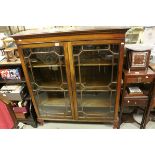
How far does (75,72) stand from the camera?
5.74 feet

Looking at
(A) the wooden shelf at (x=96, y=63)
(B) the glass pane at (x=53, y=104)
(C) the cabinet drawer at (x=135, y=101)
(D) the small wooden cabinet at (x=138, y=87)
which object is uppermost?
(A) the wooden shelf at (x=96, y=63)

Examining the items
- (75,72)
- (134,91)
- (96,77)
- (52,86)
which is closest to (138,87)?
(134,91)

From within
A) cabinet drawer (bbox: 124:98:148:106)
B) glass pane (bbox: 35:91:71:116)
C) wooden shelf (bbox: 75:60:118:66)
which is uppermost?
wooden shelf (bbox: 75:60:118:66)

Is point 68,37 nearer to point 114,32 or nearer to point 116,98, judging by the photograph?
point 114,32

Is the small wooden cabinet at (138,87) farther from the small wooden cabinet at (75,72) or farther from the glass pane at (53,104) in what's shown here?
the glass pane at (53,104)

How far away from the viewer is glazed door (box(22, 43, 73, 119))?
5.49 feet

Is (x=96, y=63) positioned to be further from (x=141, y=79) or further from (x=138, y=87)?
(x=138, y=87)

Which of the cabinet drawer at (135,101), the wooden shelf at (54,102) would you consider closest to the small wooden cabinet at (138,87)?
the cabinet drawer at (135,101)

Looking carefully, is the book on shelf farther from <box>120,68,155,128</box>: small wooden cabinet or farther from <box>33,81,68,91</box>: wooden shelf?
<box>33,81,68,91</box>: wooden shelf

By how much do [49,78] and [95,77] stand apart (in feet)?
1.92

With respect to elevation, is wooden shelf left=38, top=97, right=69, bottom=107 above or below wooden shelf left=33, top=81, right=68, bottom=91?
below

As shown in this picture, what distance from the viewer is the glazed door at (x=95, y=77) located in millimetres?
1594

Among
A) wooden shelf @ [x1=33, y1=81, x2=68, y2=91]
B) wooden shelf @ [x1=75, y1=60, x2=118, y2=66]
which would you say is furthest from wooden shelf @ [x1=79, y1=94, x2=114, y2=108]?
wooden shelf @ [x1=75, y1=60, x2=118, y2=66]

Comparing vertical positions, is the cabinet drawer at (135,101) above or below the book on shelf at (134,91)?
below
